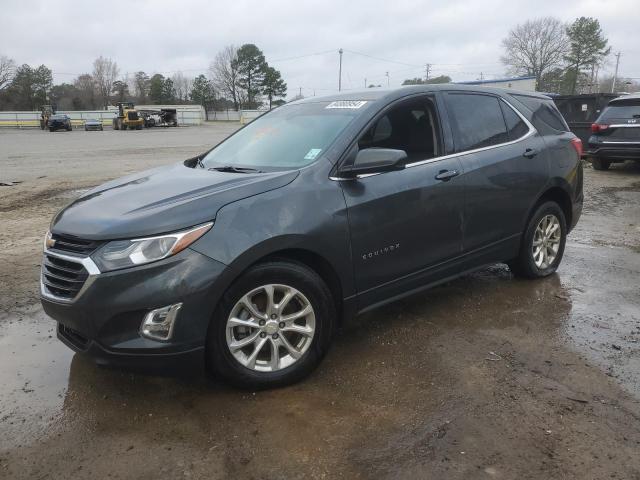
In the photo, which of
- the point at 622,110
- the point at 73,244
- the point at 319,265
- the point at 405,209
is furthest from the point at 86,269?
the point at 622,110

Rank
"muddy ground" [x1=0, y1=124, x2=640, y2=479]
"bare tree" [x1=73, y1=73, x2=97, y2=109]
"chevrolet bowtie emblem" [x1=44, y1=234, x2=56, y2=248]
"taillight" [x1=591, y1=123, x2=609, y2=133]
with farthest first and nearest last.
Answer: "bare tree" [x1=73, y1=73, x2=97, y2=109] < "taillight" [x1=591, y1=123, x2=609, y2=133] < "chevrolet bowtie emblem" [x1=44, y1=234, x2=56, y2=248] < "muddy ground" [x1=0, y1=124, x2=640, y2=479]

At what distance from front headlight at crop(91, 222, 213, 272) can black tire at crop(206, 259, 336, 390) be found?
37 cm

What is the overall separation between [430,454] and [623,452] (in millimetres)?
927

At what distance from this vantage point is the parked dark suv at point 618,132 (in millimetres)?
12266

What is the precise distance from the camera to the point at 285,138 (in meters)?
3.90

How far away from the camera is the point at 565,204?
520 cm

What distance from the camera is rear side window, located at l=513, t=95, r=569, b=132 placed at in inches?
195

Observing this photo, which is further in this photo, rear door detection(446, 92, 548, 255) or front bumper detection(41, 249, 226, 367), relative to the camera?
rear door detection(446, 92, 548, 255)

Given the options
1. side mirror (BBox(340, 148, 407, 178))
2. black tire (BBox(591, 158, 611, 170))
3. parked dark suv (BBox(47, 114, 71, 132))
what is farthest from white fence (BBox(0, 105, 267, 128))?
side mirror (BBox(340, 148, 407, 178))

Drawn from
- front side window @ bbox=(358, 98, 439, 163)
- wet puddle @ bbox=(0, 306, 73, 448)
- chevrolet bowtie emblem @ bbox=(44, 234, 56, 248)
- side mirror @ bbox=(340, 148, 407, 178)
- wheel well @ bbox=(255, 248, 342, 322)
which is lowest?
wet puddle @ bbox=(0, 306, 73, 448)

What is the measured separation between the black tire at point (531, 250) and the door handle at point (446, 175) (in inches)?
47.6

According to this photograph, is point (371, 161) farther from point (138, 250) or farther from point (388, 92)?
point (138, 250)

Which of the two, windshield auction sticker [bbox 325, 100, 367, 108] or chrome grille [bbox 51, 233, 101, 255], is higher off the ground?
windshield auction sticker [bbox 325, 100, 367, 108]

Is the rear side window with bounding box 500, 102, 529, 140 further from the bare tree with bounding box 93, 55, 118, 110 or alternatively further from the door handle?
the bare tree with bounding box 93, 55, 118, 110
